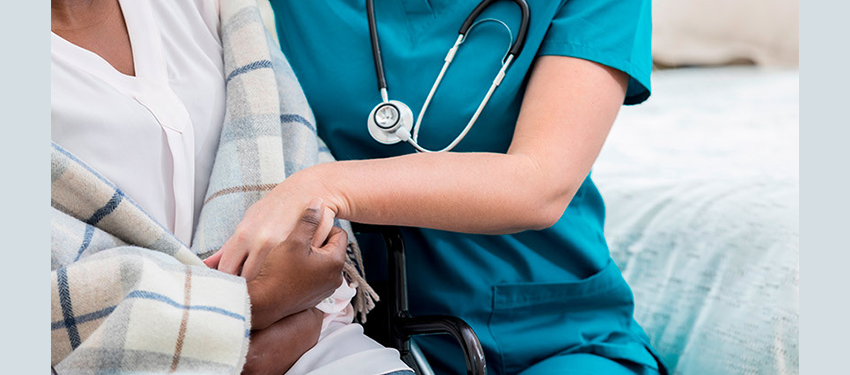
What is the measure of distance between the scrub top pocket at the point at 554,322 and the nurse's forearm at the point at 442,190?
0.20 meters

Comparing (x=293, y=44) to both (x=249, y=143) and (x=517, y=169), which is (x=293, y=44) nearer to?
(x=249, y=143)

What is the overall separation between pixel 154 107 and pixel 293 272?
26 cm

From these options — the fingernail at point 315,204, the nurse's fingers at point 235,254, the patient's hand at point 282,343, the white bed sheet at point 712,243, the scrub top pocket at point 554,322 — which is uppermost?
the fingernail at point 315,204

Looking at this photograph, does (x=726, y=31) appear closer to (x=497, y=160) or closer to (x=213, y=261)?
(x=497, y=160)

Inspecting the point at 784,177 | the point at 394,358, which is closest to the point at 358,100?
the point at 394,358

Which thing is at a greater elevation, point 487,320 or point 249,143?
point 249,143

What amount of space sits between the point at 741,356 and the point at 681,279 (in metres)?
0.19

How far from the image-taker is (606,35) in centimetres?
89

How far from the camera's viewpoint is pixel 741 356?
1180 mm

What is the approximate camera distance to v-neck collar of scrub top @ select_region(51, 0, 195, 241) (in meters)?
0.75

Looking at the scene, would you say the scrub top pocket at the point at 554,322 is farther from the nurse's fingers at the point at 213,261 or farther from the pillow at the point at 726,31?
the pillow at the point at 726,31

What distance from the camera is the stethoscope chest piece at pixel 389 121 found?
90 centimetres

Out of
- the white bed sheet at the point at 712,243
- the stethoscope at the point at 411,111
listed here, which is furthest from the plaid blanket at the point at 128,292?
the white bed sheet at the point at 712,243

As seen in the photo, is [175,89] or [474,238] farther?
[474,238]
